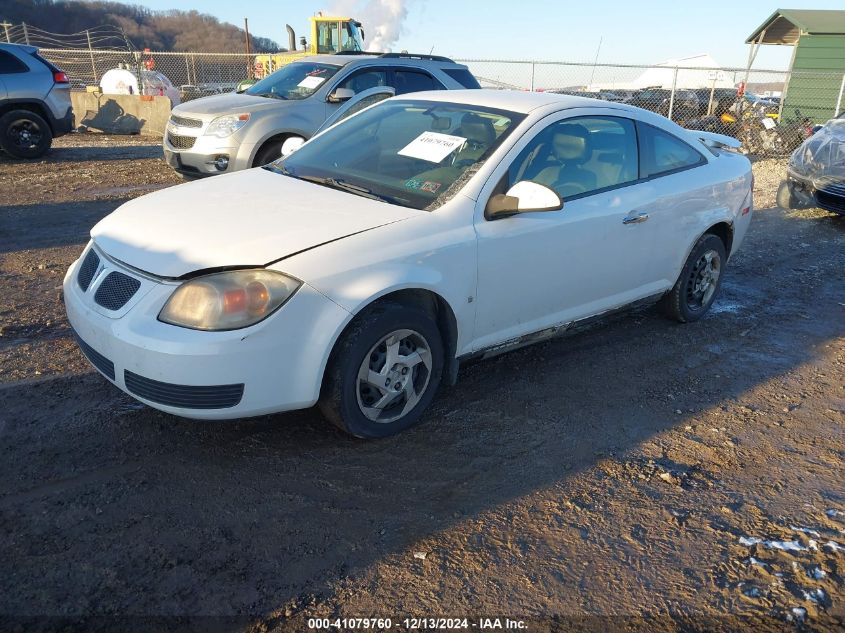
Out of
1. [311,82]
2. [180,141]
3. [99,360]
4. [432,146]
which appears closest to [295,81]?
[311,82]

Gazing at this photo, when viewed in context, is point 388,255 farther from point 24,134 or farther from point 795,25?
point 795,25

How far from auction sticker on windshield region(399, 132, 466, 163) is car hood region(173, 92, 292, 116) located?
18.3 feet

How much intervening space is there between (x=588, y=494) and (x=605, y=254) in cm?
165

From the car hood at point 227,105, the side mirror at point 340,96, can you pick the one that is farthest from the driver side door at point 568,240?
the car hood at point 227,105

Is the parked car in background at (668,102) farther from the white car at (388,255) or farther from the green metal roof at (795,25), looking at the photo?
the white car at (388,255)

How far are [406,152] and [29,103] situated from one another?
10.4 meters

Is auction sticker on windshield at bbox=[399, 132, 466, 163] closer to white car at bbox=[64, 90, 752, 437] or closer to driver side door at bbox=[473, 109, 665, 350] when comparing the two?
white car at bbox=[64, 90, 752, 437]

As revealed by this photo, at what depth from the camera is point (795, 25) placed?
18219 mm

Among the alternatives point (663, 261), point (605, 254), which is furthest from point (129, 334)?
point (663, 261)

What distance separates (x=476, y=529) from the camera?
2.91 meters

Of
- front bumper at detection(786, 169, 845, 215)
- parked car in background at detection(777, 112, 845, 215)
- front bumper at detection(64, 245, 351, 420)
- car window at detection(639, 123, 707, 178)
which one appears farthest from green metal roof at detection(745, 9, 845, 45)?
front bumper at detection(64, 245, 351, 420)

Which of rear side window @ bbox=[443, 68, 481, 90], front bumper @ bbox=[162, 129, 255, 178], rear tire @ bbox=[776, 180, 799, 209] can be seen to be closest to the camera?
front bumper @ bbox=[162, 129, 255, 178]

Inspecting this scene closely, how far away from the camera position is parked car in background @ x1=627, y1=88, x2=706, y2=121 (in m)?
18.0

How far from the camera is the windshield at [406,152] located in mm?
3793
